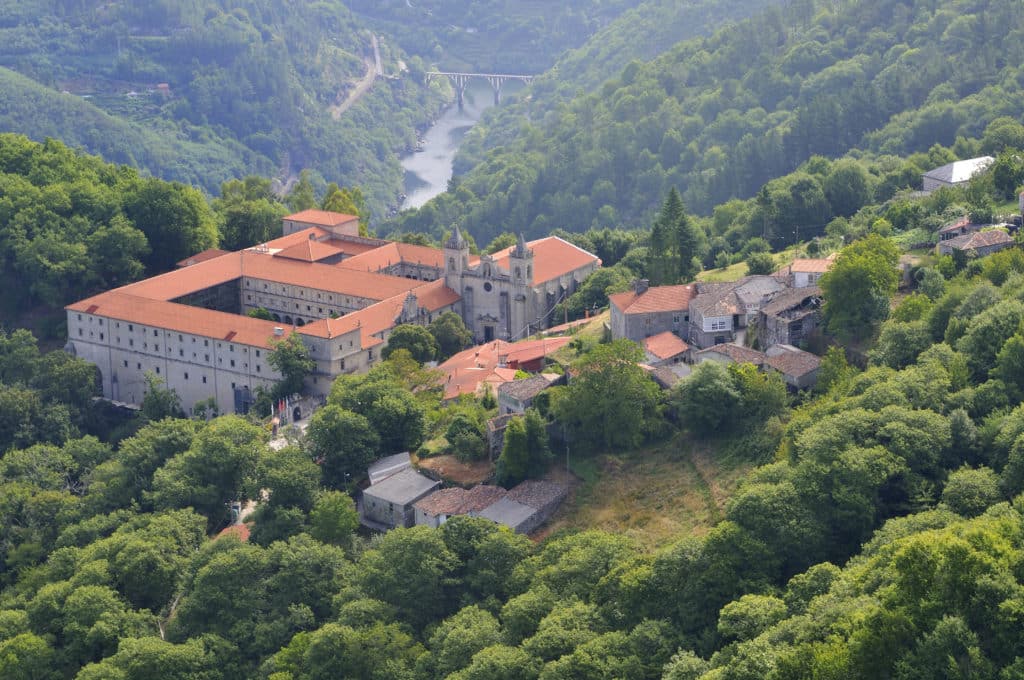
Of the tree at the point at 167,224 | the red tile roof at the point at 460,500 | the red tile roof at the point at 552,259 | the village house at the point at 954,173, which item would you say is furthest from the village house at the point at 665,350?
the tree at the point at 167,224

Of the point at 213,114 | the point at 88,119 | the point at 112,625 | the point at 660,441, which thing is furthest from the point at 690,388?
A: the point at 213,114

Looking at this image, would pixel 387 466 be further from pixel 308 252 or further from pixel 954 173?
pixel 954 173

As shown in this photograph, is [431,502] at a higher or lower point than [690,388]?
lower

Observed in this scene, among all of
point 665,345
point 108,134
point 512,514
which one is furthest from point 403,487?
point 108,134

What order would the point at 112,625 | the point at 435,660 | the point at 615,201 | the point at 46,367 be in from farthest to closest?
the point at 615,201 < the point at 46,367 < the point at 112,625 < the point at 435,660

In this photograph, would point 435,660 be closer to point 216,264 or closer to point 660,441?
point 660,441

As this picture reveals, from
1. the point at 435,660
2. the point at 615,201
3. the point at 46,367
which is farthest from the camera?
the point at 615,201

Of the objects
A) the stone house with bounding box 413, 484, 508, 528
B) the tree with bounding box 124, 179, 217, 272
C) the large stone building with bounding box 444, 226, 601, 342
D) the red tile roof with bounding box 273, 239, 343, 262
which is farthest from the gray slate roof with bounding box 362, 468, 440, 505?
the tree with bounding box 124, 179, 217, 272
